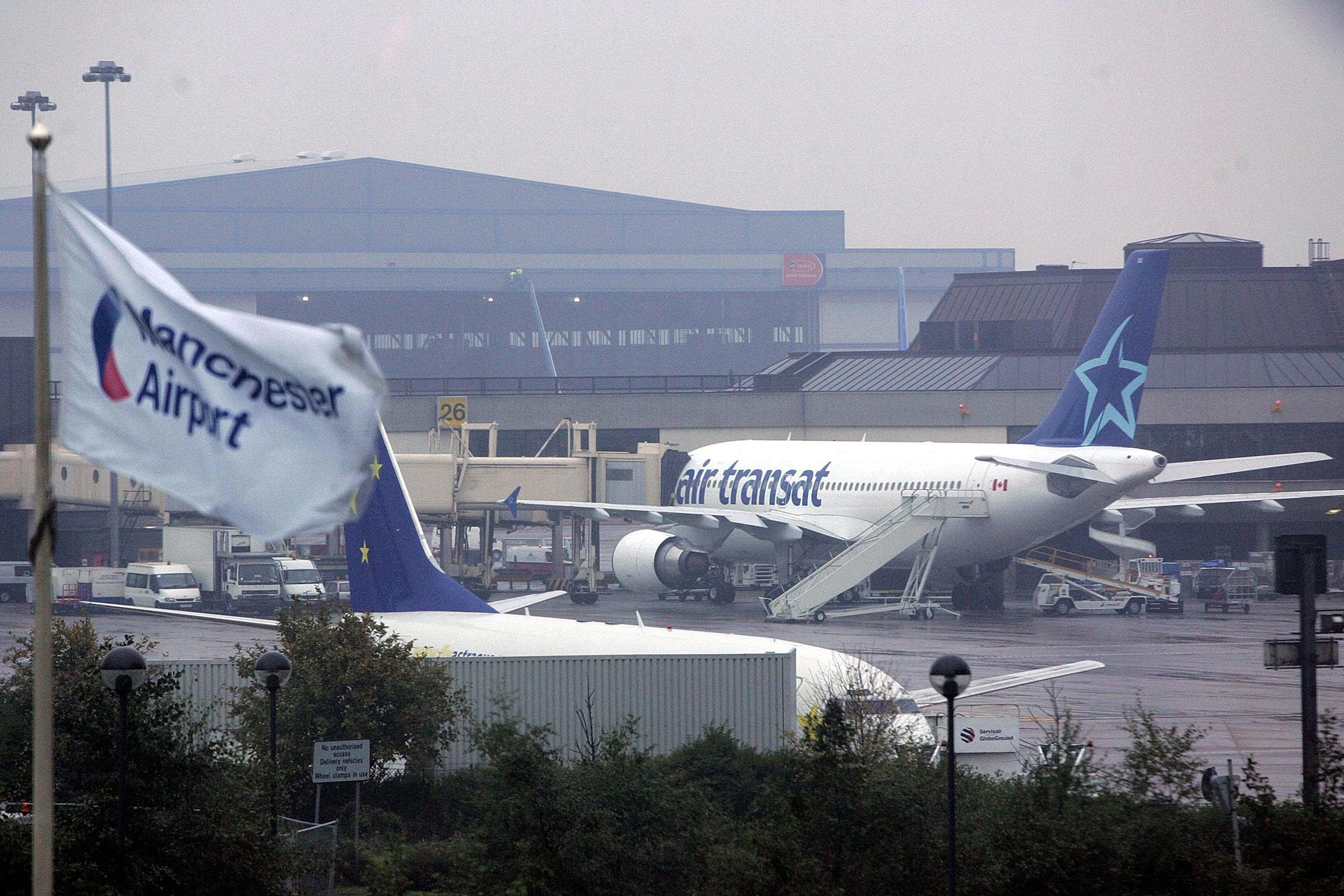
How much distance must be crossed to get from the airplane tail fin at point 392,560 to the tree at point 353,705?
18.6 ft

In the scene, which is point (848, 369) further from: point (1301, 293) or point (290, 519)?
point (290, 519)

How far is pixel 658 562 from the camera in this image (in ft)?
184

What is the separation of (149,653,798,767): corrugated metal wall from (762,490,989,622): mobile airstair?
2688 cm

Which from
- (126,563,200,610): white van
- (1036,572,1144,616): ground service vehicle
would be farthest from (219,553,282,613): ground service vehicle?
(1036,572,1144,616): ground service vehicle

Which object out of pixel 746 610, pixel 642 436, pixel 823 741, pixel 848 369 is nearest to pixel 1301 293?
pixel 848 369

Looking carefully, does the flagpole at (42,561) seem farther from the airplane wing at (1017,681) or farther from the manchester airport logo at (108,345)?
the airplane wing at (1017,681)

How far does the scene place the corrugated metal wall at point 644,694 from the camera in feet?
74.4

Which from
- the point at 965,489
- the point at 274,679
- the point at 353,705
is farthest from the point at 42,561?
the point at 965,489

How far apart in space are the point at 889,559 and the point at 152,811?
37.4m

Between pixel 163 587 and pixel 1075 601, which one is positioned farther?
pixel 1075 601

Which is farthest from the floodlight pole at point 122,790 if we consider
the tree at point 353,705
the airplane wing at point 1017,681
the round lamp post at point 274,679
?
the airplane wing at point 1017,681

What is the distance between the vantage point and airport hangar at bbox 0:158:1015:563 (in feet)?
564

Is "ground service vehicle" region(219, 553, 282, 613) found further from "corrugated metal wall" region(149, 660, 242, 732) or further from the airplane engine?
A: "corrugated metal wall" region(149, 660, 242, 732)

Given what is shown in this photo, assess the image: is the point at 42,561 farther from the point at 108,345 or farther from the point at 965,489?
the point at 965,489
